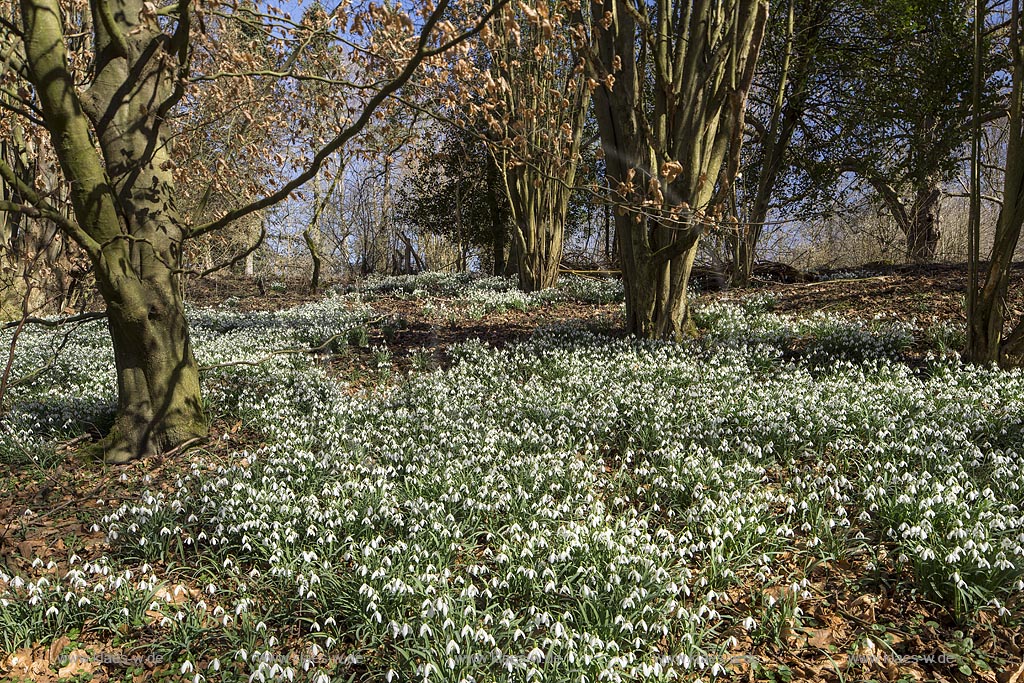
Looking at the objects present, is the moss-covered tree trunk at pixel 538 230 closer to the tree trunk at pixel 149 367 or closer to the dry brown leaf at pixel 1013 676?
the tree trunk at pixel 149 367

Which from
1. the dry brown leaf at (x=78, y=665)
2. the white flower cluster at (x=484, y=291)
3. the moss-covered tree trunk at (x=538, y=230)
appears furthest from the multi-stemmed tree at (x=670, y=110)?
the dry brown leaf at (x=78, y=665)

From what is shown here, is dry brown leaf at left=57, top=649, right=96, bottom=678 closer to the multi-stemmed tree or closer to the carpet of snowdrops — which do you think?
the carpet of snowdrops

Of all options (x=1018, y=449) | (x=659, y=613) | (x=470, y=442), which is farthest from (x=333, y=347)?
(x=1018, y=449)

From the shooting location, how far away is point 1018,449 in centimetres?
427

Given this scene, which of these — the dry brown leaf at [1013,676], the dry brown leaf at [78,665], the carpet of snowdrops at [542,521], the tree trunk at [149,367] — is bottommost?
the dry brown leaf at [78,665]

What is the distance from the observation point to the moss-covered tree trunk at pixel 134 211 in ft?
14.1

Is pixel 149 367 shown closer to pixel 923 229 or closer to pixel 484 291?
pixel 484 291

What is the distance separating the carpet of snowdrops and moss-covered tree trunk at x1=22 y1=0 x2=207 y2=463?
2.27ft

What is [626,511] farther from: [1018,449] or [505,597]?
[1018,449]

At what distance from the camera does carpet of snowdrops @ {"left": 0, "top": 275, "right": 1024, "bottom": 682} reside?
285 cm

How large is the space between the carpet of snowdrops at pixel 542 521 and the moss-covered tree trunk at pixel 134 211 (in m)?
0.69

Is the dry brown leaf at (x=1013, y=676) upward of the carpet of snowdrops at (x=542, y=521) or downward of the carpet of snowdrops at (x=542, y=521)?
downward

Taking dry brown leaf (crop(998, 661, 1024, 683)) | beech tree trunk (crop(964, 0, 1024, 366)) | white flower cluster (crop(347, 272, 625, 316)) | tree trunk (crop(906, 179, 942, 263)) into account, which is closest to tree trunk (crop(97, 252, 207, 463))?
dry brown leaf (crop(998, 661, 1024, 683))

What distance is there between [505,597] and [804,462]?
103 inches
